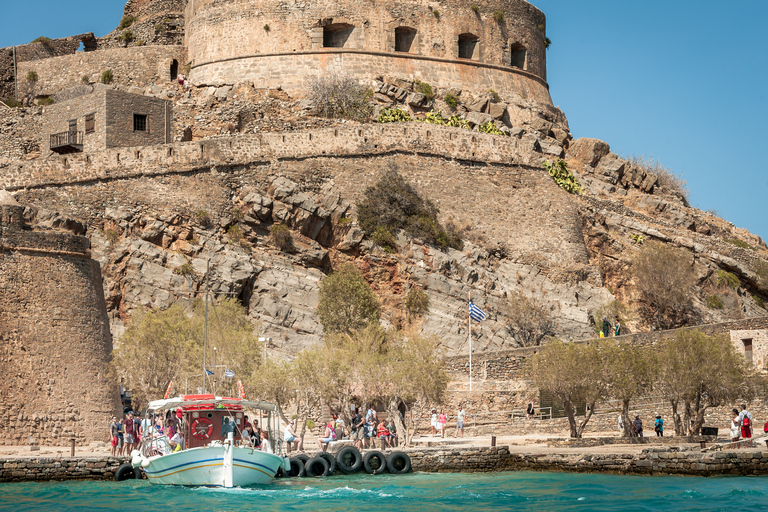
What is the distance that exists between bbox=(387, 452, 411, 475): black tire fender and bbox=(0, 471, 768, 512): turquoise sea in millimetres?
833

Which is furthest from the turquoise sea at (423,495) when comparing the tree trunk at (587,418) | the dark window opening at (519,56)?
the dark window opening at (519,56)

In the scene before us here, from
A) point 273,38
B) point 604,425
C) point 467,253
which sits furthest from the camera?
point 273,38

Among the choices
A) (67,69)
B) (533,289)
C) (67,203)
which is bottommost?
(533,289)

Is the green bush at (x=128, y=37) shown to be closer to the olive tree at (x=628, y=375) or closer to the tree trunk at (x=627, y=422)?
the olive tree at (x=628, y=375)

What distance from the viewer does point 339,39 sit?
5162 cm

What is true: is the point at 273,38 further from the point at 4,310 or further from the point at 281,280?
the point at 4,310

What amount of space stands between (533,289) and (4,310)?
794 inches

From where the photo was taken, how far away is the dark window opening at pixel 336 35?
51406mm

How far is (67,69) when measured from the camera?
176 feet

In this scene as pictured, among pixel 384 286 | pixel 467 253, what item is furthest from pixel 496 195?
pixel 384 286

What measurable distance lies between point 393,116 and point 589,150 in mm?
8742

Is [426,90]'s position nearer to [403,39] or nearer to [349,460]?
[403,39]

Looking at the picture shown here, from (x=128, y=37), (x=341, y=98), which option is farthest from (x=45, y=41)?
(x=341, y=98)

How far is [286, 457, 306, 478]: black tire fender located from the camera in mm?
28625
